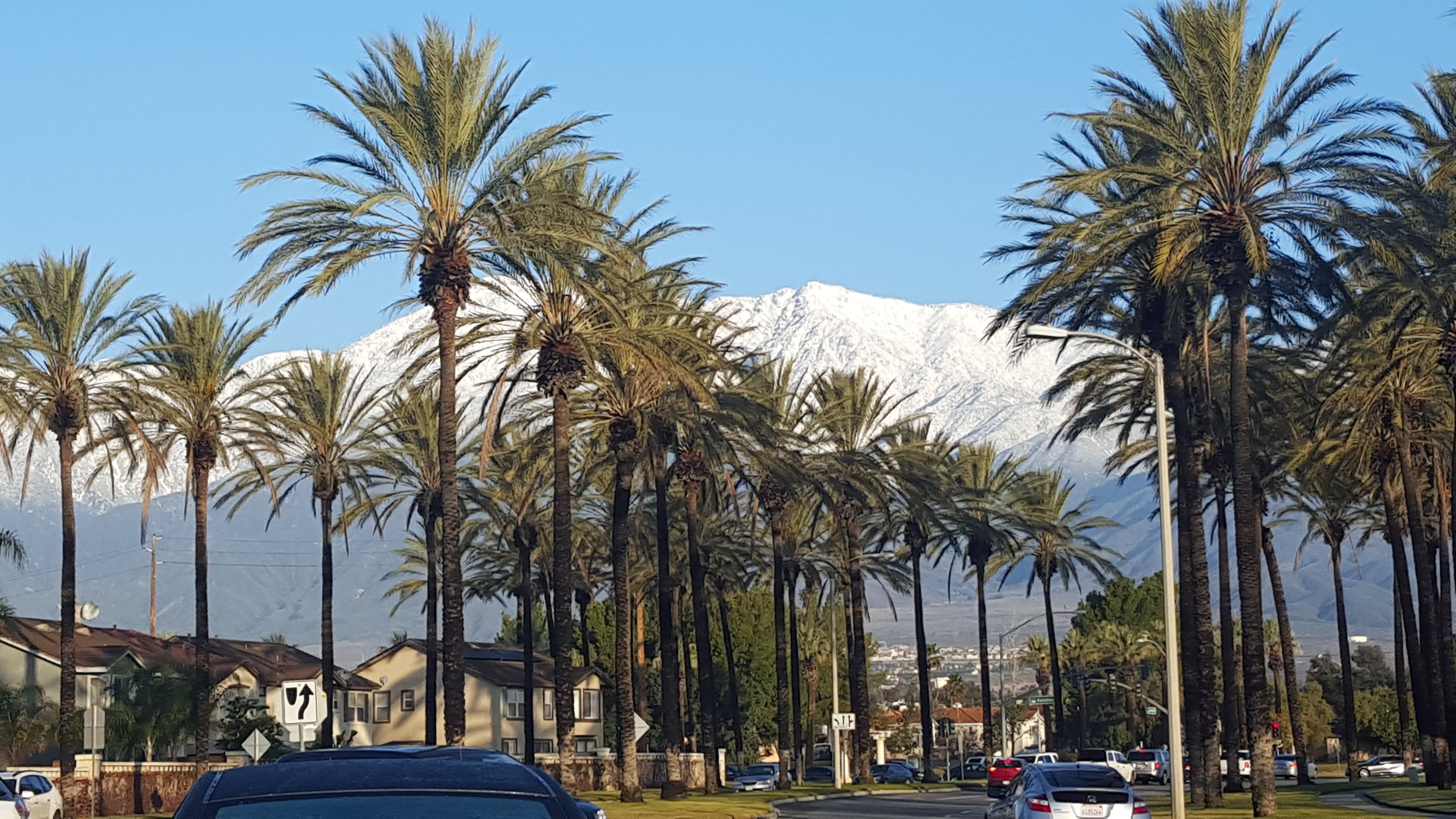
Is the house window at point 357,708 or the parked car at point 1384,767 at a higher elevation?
the house window at point 357,708

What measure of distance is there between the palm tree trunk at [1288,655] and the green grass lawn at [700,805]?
60.6 feet

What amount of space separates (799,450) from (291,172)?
1260 inches

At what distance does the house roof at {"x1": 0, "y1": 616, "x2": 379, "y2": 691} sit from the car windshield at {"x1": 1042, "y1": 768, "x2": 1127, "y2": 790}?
134 ft

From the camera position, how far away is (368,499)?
6506 cm

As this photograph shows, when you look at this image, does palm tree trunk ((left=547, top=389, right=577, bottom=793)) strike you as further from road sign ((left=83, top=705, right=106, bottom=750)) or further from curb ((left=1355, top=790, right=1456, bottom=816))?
curb ((left=1355, top=790, right=1456, bottom=816))

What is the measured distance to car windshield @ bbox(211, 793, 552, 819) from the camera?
593 cm

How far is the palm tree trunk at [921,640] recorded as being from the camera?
76.9m

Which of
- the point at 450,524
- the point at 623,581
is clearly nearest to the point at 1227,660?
the point at 623,581

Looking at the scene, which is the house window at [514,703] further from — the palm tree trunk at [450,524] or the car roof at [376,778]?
the car roof at [376,778]

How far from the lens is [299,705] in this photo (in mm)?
28078

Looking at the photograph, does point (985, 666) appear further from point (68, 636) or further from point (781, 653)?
point (68, 636)

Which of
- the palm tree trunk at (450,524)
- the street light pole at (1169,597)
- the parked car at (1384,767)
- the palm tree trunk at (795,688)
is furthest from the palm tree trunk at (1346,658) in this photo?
the street light pole at (1169,597)

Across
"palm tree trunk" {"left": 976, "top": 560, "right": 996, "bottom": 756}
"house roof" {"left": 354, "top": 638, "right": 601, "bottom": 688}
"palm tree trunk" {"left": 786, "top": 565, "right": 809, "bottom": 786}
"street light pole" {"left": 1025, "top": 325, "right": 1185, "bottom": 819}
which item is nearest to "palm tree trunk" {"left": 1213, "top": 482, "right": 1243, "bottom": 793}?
"palm tree trunk" {"left": 976, "top": 560, "right": 996, "bottom": 756}

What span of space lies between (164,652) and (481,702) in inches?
833
